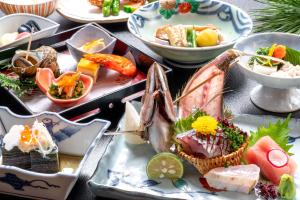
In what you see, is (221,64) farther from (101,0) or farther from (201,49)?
(101,0)

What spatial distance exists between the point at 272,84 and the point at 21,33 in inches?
33.5

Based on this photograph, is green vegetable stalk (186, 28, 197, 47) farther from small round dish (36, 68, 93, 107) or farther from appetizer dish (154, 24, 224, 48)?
small round dish (36, 68, 93, 107)

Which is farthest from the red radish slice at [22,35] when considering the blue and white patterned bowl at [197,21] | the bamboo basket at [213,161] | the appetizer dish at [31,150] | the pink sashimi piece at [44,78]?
the bamboo basket at [213,161]

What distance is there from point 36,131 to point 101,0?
92 centimetres

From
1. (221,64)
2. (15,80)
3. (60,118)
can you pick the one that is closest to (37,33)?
(15,80)

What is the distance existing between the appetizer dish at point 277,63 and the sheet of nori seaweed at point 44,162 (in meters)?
0.59

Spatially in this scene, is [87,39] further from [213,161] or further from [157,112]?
[213,161]

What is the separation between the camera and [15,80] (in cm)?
143

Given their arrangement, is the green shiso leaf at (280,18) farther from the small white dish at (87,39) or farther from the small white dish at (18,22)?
the small white dish at (18,22)

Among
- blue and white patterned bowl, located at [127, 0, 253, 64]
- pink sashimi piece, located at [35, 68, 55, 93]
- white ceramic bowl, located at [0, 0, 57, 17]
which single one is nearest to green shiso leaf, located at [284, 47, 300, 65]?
blue and white patterned bowl, located at [127, 0, 253, 64]

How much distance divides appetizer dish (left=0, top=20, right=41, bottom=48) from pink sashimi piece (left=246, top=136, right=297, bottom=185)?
845mm

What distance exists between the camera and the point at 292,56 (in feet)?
4.61

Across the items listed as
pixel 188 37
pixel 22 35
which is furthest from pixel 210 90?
pixel 22 35

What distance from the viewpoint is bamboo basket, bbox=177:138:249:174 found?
3.46 ft
